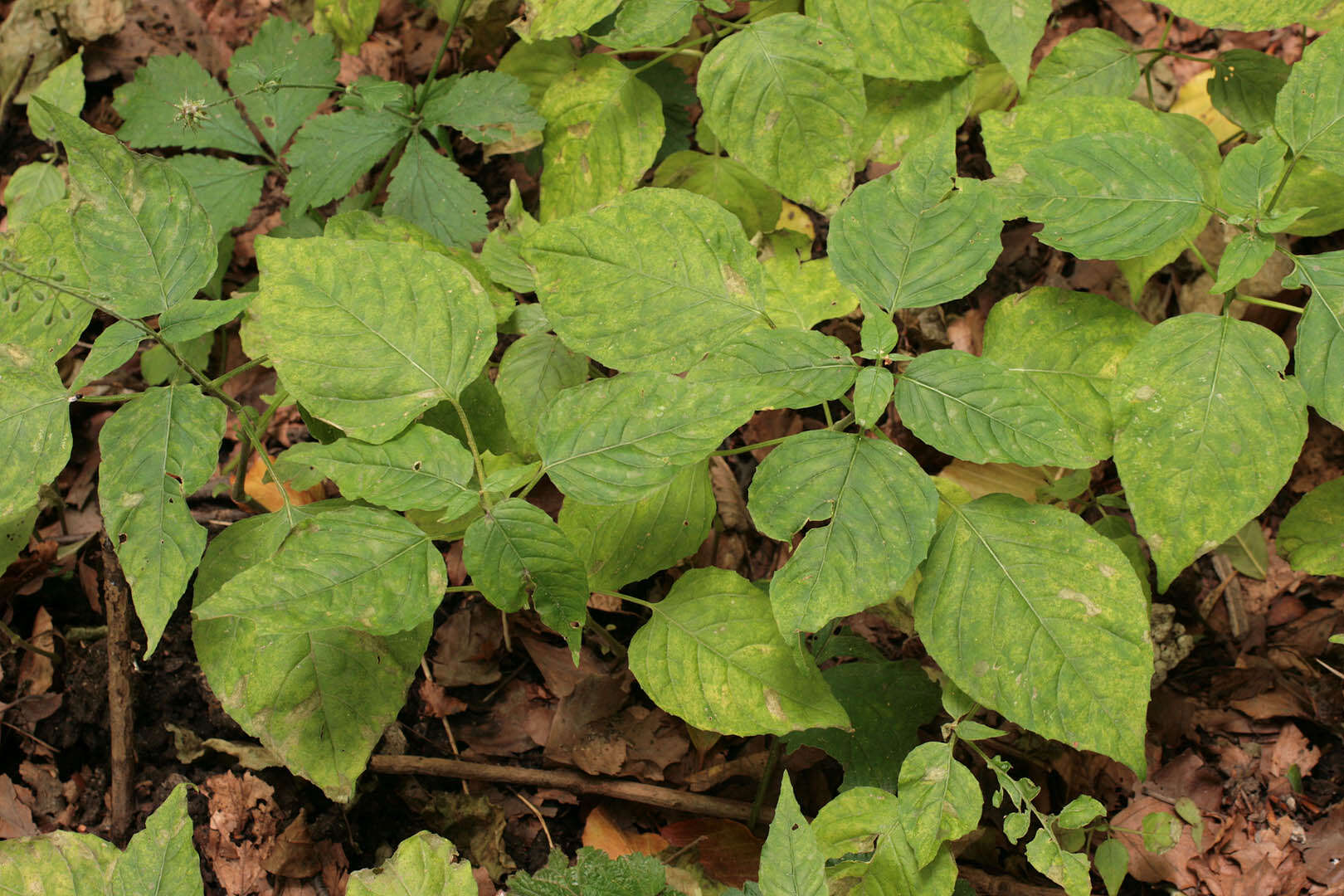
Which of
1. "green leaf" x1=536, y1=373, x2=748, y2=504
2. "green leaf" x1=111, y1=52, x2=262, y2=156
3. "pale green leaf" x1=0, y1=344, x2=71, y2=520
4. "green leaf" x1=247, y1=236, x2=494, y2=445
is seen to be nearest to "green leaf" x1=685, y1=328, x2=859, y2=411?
"green leaf" x1=536, y1=373, x2=748, y2=504

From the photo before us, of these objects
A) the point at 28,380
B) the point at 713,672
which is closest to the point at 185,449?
the point at 28,380

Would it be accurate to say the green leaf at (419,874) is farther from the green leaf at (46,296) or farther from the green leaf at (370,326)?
the green leaf at (46,296)

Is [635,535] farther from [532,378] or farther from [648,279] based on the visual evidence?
[648,279]

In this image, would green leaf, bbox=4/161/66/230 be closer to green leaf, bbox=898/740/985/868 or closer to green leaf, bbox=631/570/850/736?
green leaf, bbox=631/570/850/736


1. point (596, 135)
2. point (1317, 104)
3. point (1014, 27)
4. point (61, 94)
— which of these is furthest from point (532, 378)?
point (61, 94)

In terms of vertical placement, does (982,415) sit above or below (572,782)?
above

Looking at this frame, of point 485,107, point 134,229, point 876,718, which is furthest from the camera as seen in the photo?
point 485,107
